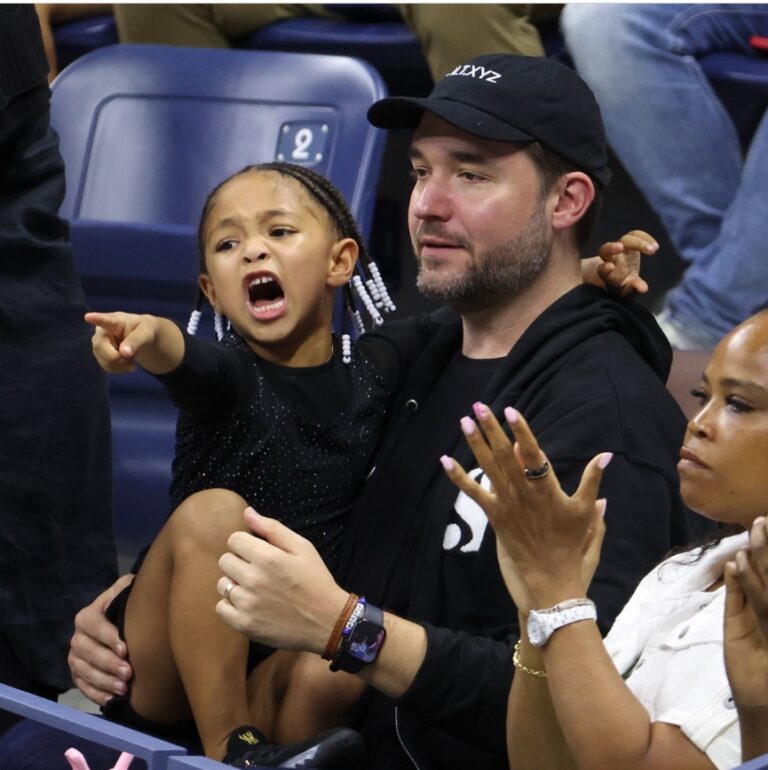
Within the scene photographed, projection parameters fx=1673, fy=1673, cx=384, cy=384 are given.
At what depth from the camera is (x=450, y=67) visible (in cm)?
330

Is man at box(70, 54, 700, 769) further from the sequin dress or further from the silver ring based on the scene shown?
the silver ring

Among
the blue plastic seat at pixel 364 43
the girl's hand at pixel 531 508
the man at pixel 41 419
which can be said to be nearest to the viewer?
the girl's hand at pixel 531 508

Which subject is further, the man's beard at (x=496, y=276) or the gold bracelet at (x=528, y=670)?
the man's beard at (x=496, y=276)

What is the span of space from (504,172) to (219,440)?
1.50 ft

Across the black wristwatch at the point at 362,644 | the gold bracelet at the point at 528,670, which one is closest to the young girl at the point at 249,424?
the black wristwatch at the point at 362,644

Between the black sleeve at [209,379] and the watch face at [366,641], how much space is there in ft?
1.30

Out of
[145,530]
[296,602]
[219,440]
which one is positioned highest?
[296,602]

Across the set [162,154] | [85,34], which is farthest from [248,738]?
[85,34]

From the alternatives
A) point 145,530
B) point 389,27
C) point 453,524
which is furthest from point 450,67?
point 453,524

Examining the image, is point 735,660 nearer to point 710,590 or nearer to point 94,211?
point 710,590

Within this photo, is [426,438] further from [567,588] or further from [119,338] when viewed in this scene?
[567,588]

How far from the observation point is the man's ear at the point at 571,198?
6.48 ft

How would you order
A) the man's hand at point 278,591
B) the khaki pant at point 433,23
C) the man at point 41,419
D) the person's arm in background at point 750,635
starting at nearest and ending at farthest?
the person's arm in background at point 750,635, the man's hand at point 278,591, the man at point 41,419, the khaki pant at point 433,23

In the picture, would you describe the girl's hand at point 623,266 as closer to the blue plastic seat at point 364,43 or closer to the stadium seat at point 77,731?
the stadium seat at point 77,731
